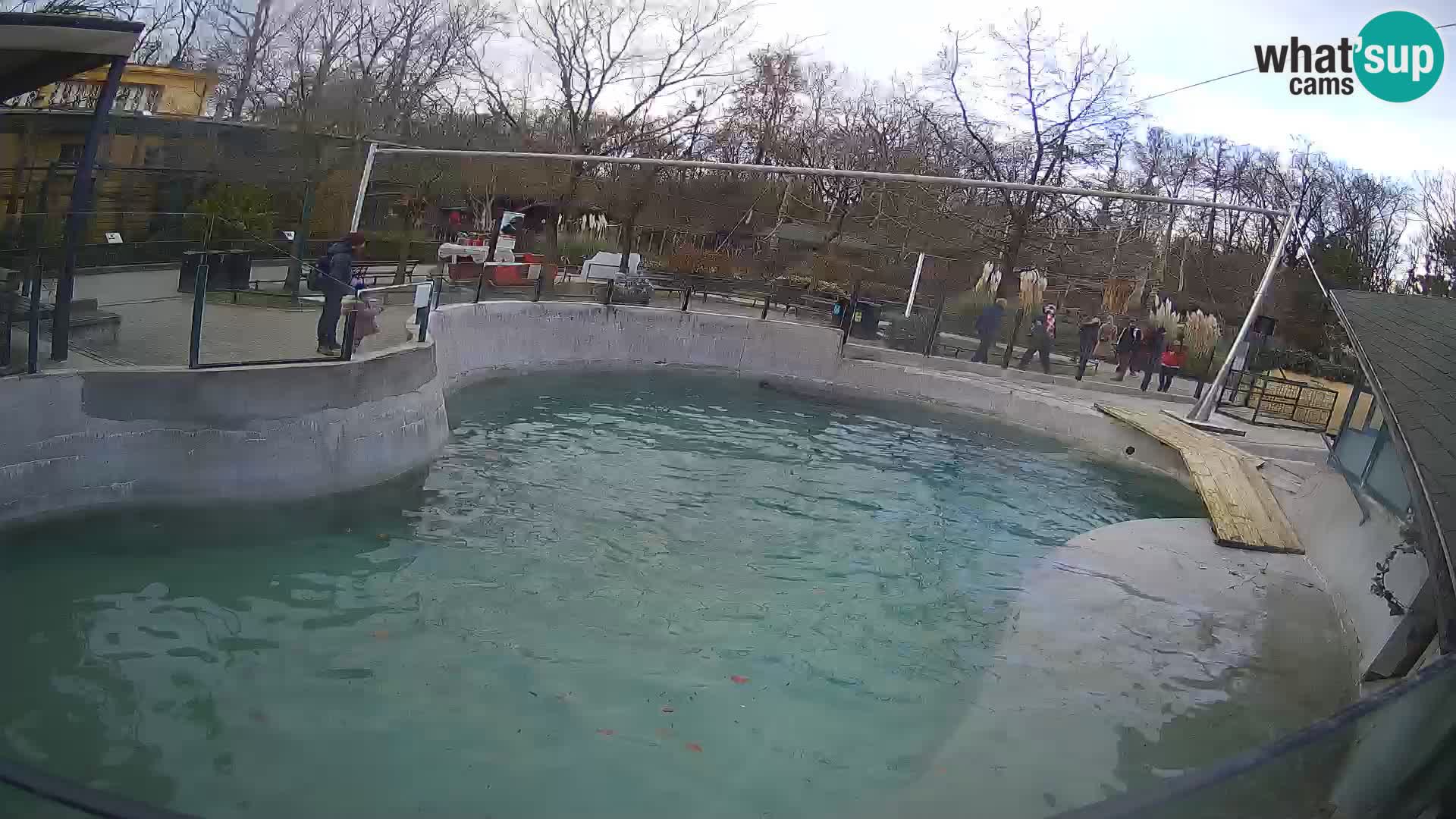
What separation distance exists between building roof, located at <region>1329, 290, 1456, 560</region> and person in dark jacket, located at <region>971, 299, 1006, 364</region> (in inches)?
452

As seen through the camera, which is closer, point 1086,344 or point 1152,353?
point 1086,344

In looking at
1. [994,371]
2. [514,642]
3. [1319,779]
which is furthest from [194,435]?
[994,371]

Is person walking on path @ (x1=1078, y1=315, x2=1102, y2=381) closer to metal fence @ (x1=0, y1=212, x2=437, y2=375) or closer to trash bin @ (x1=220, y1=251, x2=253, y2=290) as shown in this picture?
metal fence @ (x1=0, y1=212, x2=437, y2=375)

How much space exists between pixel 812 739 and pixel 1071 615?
3.32 m

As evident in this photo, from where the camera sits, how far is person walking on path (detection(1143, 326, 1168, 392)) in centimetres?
2214

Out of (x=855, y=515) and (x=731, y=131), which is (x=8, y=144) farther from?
(x=731, y=131)

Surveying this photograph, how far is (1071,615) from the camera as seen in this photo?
8.93m

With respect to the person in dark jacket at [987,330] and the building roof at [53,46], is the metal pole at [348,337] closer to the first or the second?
the building roof at [53,46]

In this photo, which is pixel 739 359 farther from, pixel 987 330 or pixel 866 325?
pixel 987 330

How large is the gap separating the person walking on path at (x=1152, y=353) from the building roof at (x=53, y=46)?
19.2 m

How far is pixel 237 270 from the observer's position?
993 centimetres

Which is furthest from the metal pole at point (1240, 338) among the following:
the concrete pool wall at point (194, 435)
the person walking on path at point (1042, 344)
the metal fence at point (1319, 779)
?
the metal fence at point (1319, 779)

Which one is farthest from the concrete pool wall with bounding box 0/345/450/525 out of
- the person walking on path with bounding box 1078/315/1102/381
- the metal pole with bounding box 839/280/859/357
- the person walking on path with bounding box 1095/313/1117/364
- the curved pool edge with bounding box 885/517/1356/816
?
the person walking on path with bounding box 1095/313/1117/364

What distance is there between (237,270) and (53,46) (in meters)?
2.38
